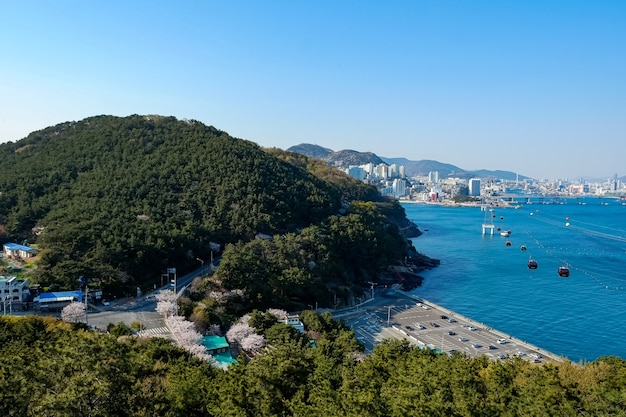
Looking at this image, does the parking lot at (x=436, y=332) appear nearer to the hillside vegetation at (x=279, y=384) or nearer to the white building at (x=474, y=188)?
the hillside vegetation at (x=279, y=384)

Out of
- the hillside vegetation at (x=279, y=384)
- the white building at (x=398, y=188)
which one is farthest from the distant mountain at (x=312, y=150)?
the hillside vegetation at (x=279, y=384)

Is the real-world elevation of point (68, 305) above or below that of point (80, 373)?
below

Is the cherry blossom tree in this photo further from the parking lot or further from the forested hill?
the parking lot

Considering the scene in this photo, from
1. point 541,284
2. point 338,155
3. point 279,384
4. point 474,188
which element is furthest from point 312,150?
point 279,384

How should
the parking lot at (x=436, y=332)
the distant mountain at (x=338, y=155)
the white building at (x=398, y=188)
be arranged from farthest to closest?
the distant mountain at (x=338, y=155) → the white building at (x=398, y=188) → the parking lot at (x=436, y=332)

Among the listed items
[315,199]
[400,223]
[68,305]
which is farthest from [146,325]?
[400,223]

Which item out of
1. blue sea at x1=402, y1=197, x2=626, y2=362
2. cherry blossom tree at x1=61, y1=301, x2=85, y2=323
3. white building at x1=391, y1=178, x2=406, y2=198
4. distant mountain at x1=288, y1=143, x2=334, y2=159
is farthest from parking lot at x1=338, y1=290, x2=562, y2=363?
distant mountain at x1=288, y1=143, x2=334, y2=159

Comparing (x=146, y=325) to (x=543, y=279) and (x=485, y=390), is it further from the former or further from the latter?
(x=543, y=279)
